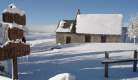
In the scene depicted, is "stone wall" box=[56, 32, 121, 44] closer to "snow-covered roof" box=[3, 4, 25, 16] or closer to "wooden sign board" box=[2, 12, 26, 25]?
"wooden sign board" box=[2, 12, 26, 25]

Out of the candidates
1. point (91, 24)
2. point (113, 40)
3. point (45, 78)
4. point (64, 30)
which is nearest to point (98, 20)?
point (91, 24)

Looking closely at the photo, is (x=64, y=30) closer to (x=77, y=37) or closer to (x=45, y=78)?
(x=77, y=37)

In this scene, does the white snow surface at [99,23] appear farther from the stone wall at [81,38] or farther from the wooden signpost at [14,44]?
the wooden signpost at [14,44]

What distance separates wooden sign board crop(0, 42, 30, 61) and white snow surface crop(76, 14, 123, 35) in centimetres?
1891

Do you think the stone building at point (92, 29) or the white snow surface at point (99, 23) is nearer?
the stone building at point (92, 29)

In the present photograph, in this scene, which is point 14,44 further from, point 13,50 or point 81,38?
point 81,38

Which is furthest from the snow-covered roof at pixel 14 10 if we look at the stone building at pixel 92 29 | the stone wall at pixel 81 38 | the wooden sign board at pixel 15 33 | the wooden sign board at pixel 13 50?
the stone wall at pixel 81 38

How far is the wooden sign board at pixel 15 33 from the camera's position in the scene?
384cm

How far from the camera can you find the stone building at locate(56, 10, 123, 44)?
2170cm

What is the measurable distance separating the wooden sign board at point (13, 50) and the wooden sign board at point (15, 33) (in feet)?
0.81

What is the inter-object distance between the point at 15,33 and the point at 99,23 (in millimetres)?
21532

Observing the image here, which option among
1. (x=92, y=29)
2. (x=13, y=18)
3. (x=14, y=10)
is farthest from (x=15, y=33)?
(x=92, y=29)

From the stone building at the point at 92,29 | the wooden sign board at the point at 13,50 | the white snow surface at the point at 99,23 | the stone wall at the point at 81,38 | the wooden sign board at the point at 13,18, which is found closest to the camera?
the wooden sign board at the point at 13,50

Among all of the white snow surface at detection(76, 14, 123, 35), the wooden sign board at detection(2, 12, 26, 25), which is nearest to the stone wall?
the white snow surface at detection(76, 14, 123, 35)
